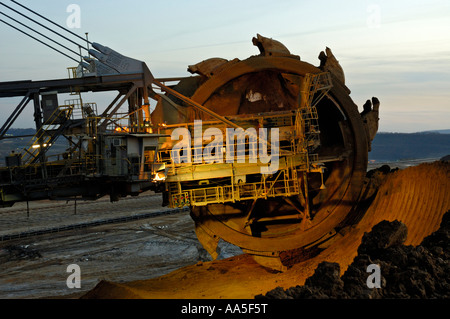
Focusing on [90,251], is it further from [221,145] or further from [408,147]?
[408,147]

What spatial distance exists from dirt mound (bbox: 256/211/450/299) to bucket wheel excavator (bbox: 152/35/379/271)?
120 inches

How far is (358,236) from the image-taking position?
494 inches

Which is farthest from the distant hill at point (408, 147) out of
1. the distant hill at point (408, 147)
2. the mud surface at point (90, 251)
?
the mud surface at point (90, 251)

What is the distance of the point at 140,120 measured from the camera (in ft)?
38.3

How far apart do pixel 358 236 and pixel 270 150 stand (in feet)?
10.3

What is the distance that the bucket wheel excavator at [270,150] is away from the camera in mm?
11641

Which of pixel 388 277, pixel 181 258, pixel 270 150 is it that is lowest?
pixel 181 258

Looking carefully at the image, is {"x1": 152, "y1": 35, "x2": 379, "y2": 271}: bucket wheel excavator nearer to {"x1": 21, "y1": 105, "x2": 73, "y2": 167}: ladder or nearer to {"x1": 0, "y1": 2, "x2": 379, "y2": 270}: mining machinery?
{"x1": 0, "y1": 2, "x2": 379, "y2": 270}: mining machinery

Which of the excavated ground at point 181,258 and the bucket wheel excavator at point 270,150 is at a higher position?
the bucket wheel excavator at point 270,150

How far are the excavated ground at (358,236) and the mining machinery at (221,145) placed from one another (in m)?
0.49

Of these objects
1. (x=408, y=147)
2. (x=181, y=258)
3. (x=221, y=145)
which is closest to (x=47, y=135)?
(x=221, y=145)

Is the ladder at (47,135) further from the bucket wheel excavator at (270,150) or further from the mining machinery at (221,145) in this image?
the bucket wheel excavator at (270,150)
